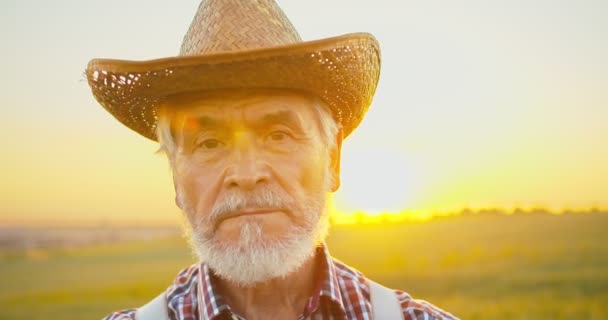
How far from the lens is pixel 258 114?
318 cm

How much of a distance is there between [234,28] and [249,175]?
717 millimetres

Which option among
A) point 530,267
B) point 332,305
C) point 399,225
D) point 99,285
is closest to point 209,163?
point 332,305

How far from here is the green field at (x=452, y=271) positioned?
18.4 metres

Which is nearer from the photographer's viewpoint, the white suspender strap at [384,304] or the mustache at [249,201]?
the mustache at [249,201]

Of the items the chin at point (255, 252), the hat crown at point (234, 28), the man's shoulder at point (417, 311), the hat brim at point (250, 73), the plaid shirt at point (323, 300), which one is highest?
the hat crown at point (234, 28)

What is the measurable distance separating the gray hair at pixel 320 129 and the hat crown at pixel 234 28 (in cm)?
37

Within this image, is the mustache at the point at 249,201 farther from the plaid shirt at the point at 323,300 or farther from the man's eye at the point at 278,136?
the plaid shirt at the point at 323,300

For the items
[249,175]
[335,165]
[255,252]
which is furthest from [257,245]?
[335,165]

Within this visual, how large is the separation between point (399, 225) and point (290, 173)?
3298cm

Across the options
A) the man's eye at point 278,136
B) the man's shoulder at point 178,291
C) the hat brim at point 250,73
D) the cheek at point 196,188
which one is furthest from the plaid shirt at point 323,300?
the hat brim at point 250,73

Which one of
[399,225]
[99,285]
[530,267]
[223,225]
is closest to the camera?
[223,225]

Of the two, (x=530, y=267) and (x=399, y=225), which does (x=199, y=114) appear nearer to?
(x=530, y=267)

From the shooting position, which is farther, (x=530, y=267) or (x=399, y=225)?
(x=399, y=225)

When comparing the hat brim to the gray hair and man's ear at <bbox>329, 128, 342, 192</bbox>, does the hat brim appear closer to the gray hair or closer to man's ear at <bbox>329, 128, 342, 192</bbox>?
the gray hair
